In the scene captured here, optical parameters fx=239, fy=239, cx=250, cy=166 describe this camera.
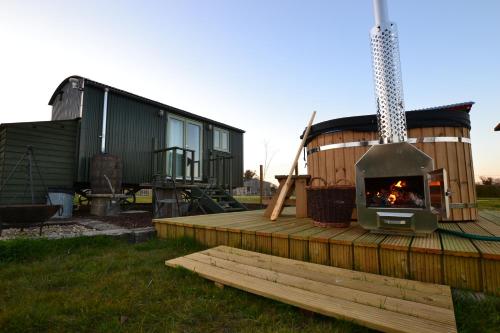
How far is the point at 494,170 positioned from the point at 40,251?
44.5m

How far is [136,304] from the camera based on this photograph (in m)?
1.59

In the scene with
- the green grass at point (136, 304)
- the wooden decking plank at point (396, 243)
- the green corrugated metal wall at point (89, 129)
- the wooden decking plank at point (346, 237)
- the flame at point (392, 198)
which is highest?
the green corrugated metal wall at point (89, 129)

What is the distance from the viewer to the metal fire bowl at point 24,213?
10.7ft

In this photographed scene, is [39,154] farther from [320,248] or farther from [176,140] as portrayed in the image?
[320,248]

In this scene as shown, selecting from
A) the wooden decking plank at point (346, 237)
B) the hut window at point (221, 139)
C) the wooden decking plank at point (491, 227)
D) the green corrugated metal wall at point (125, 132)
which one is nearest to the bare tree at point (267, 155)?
the hut window at point (221, 139)

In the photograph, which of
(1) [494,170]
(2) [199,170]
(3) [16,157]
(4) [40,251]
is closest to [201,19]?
(2) [199,170]

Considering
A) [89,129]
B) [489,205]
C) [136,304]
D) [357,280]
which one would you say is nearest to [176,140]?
[89,129]

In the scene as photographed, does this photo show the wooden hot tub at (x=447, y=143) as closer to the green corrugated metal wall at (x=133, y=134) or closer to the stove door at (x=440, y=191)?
the stove door at (x=440, y=191)

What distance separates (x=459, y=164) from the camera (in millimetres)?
2912

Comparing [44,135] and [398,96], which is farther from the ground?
[44,135]

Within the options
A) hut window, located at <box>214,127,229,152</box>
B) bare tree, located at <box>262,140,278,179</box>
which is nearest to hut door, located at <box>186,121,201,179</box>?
hut window, located at <box>214,127,229,152</box>

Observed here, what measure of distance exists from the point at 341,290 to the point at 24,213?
4.14 m

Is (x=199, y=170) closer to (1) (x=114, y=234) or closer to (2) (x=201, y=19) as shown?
(2) (x=201, y=19)

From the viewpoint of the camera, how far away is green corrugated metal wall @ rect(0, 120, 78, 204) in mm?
5574
